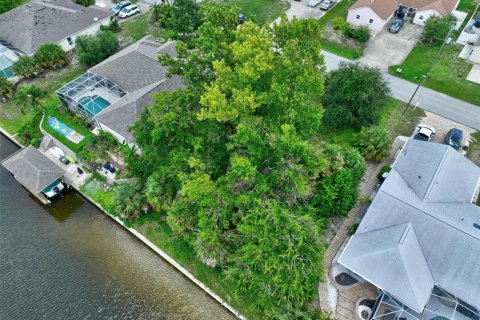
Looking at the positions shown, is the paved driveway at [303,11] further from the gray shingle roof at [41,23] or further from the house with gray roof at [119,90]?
the gray shingle roof at [41,23]

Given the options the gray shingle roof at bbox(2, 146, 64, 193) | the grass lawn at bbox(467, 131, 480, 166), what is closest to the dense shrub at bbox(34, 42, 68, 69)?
the gray shingle roof at bbox(2, 146, 64, 193)

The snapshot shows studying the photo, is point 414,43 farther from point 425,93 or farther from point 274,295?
point 274,295

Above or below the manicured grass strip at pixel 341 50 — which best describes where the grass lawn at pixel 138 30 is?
below

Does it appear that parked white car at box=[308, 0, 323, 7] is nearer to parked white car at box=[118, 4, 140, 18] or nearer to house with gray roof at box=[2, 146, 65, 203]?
parked white car at box=[118, 4, 140, 18]

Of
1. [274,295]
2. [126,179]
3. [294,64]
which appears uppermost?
[294,64]

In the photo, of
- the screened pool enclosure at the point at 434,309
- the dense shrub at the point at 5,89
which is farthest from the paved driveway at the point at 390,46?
the dense shrub at the point at 5,89

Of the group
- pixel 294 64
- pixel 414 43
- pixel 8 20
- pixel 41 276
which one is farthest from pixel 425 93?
pixel 8 20
